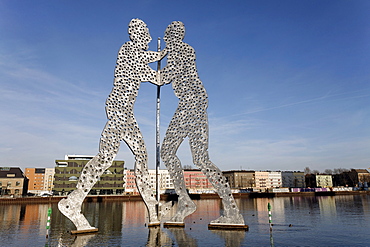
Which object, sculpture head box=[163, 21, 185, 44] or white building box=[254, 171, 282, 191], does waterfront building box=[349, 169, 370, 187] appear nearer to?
white building box=[254, 171, 282, 191]

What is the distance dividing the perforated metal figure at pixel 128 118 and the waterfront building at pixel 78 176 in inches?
1617

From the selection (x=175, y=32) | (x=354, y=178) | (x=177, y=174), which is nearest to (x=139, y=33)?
(x=175, y=32)

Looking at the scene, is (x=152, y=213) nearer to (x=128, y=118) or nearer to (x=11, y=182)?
(x=128, y=118)

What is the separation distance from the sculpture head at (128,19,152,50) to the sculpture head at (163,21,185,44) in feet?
2.96

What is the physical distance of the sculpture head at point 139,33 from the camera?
13.7 m

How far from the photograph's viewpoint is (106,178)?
5528cm

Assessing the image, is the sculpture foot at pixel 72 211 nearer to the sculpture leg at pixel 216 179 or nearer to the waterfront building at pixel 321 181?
the sculpture leg at pixel 216 179

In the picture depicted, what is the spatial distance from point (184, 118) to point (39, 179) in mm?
85002

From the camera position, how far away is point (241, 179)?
302 feet

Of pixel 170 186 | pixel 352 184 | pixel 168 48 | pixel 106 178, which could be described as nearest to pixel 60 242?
pixel 168 48

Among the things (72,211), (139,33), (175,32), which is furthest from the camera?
(175,32)

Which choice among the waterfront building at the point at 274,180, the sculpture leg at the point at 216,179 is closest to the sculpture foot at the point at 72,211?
the sculpture leg at the point at 216,179

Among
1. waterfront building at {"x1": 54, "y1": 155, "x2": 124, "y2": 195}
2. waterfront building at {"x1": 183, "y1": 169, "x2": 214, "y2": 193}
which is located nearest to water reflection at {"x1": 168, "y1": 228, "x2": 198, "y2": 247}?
waterfront building at {"x1": 54, "y1": 155, "x2": 124, "y2": 195}

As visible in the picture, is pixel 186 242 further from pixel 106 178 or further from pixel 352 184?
pixel 352 184
